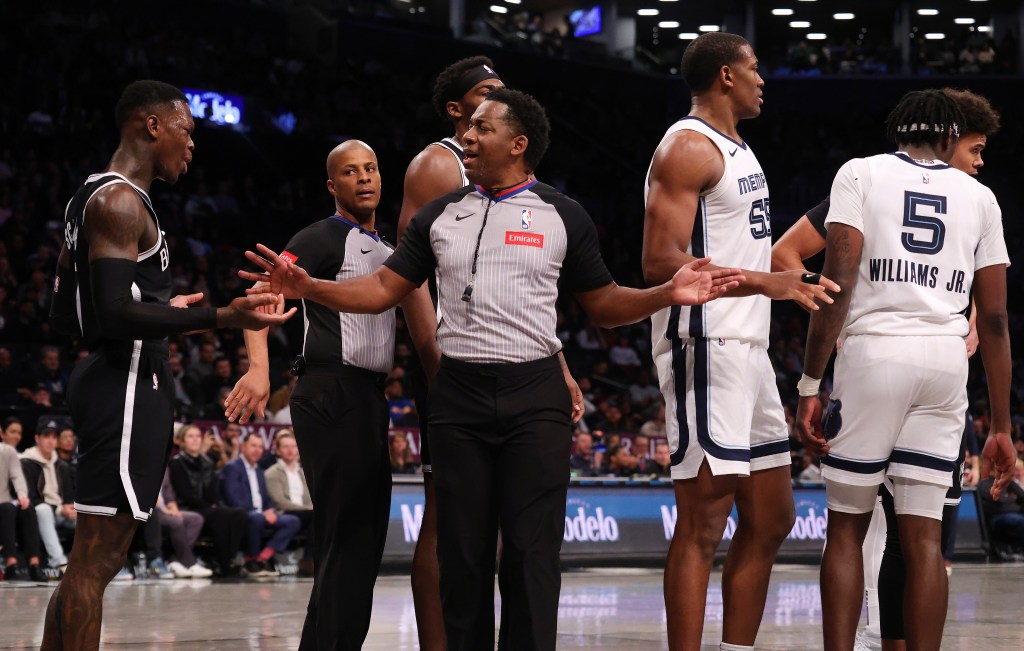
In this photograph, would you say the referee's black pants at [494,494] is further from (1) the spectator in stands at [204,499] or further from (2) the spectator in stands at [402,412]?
(2) the spectator in stands at [402,412]

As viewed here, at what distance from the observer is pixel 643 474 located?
49.3 feet

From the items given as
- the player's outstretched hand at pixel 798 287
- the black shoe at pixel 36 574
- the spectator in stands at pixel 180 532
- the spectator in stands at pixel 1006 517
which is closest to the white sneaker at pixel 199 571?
the spectator in stands at pixel 180 532

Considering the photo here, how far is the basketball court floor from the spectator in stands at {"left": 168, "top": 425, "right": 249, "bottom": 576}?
2.14 ft

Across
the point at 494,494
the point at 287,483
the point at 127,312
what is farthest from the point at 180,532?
the point at 494,494

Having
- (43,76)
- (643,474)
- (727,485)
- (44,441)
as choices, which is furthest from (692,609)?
(43,76)

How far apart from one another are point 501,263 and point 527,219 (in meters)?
0.19

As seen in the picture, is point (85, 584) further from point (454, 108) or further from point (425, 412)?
point (454, 108)

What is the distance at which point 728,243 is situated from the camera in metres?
4.69

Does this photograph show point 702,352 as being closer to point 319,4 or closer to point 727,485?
point 727,485

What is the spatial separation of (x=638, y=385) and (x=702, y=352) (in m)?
16.4

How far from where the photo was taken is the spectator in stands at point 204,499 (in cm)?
1188

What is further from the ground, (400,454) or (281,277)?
(281,277)

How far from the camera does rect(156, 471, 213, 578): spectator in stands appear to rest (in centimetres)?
1160

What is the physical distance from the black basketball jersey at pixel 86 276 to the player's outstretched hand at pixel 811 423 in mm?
2557
